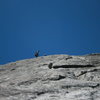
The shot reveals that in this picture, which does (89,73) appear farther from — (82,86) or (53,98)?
(53,98)

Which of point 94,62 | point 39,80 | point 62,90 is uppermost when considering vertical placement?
point 94,62

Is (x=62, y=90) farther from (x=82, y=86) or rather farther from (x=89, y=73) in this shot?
(x=89, y=73)

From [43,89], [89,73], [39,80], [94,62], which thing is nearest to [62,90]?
[43,89]

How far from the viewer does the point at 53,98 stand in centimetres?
1134

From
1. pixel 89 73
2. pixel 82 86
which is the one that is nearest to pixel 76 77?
pixel 89 73

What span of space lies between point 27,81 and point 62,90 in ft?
15.5

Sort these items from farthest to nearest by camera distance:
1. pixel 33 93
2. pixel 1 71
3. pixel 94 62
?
pixel 1 71 → pixel 94 62 → pixel 33 93

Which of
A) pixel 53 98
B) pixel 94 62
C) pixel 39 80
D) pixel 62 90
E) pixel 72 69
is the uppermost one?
pixel 94 62

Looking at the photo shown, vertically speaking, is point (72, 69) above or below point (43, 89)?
above

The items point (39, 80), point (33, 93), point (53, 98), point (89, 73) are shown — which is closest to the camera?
point (53, 98)

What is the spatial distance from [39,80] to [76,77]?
4.22m

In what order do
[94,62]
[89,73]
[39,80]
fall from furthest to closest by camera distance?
[94,62]
[89,73]
[39,80]

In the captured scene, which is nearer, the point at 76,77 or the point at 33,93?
the point at 33,93

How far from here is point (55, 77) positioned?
1614cm
